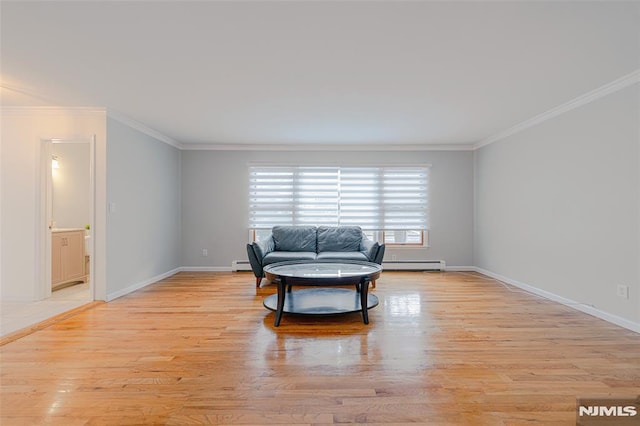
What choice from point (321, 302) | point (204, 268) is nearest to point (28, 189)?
point (204, 268)

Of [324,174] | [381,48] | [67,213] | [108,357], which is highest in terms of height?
[381,48]

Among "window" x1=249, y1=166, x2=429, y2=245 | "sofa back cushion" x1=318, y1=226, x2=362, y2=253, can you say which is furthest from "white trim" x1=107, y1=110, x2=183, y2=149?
"sofa back cushion" x1=318, y1=226, x2=362, y2=253

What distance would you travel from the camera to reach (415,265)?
6461mm

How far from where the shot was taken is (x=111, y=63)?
2979 millimetres

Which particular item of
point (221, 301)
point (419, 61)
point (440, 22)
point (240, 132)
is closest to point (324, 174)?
point (240, 132)

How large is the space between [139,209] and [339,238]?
3300 mm

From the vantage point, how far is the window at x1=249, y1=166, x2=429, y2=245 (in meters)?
6.50

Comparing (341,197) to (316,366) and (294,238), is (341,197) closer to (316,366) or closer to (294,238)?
(294,238)

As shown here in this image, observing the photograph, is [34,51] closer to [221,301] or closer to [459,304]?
[221,301]

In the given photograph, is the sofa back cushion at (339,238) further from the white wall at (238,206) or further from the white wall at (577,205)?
the white wall at (577,205)

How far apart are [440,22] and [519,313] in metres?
3.26

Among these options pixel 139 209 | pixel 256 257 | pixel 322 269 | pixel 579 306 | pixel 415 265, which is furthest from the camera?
pixel 415 265

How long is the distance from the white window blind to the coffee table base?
220 cm

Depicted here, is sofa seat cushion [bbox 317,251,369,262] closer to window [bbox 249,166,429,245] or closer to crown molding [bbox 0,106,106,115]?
window [bbox 249,166,429,245]
